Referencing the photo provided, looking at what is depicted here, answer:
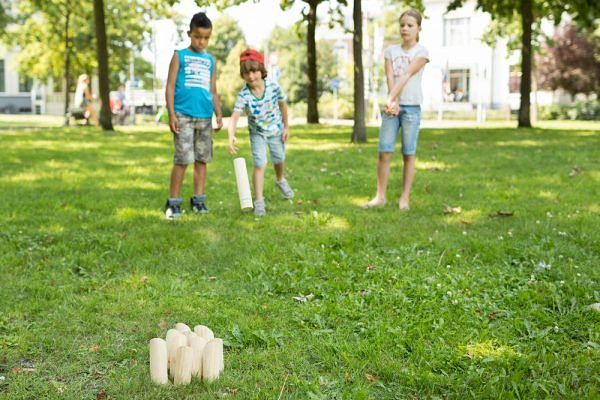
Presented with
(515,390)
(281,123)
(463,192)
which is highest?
(281,123)

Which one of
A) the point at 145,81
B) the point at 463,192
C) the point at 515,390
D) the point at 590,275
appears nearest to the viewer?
the point at 515,390

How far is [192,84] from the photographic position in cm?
649

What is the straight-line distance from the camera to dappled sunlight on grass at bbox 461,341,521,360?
128 inches

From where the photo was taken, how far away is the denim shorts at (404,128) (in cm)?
678

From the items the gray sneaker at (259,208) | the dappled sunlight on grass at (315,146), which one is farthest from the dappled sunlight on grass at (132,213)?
the dappled sunlight on grass at (315,146)

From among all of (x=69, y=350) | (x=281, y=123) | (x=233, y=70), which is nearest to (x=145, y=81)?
(x=233, y=70)

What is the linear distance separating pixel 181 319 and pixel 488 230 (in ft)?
9.89

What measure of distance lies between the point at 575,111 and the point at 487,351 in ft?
117

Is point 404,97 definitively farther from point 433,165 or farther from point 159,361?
point 159,361

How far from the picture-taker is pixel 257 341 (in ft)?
11.3

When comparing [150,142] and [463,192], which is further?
[150,142]

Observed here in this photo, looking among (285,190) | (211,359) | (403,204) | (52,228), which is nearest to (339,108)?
(285,190)

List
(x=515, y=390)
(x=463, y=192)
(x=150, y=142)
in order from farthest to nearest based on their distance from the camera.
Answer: (x=150, y=142) → (x=463, y=192) → (x=515, y=390)

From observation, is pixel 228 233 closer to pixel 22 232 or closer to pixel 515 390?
pixel 22 232
